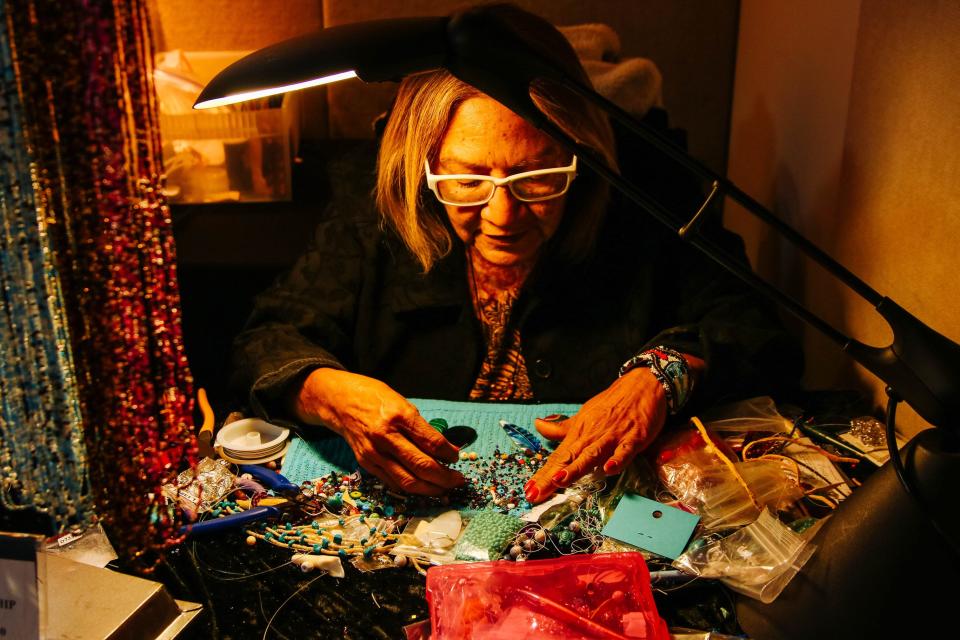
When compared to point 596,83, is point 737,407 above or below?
below

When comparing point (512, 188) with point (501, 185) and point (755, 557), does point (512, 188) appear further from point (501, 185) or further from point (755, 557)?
point (755, 557)

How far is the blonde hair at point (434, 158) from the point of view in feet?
5.14

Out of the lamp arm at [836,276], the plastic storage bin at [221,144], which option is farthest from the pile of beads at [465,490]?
the plastic storage bin at [221,144]

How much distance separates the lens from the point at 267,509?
116 centimetres

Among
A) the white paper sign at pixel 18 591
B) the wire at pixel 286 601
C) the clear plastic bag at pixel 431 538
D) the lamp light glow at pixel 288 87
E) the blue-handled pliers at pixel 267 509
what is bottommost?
the wire at pixel 286 601

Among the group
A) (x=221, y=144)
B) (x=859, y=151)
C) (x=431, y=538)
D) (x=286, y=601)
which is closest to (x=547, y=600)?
(x=431, y=538)

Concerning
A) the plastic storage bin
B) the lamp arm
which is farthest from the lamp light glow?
the plastic storage bin

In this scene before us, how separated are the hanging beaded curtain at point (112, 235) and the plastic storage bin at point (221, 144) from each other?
56.1 inches

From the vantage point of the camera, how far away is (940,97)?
1.31m

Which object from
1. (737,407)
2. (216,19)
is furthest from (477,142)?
(216,19)

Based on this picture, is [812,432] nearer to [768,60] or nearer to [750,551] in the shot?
[750,551]

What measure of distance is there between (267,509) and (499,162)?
2.44 ft

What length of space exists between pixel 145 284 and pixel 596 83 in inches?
59.9

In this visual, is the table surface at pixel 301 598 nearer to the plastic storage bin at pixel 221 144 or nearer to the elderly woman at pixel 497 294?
the elderly woman at pixel 497 294
